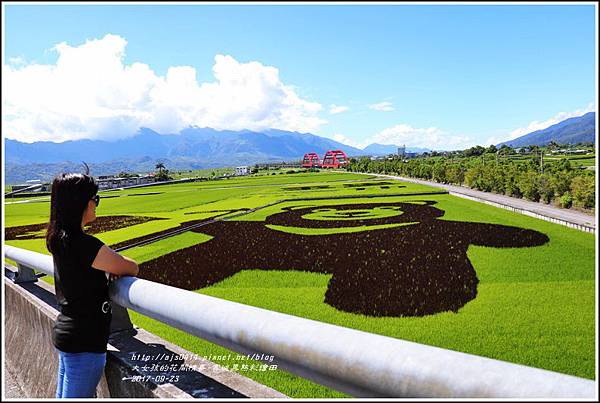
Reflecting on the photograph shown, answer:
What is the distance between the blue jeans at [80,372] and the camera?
2.22 m

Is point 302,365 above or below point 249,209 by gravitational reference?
above

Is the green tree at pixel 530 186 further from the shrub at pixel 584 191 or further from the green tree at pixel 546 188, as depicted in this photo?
the shrub at pixel 584 191

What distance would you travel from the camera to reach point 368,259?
1127 cm

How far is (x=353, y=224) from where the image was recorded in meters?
17.4

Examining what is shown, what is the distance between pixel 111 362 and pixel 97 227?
1930cm

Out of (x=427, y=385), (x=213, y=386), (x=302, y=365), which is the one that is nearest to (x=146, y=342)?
(x=213, y=386)

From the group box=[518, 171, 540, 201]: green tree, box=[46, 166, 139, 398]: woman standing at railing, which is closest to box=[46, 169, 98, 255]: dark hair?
box=[46, 166, 139, 398]: woman standing at railing

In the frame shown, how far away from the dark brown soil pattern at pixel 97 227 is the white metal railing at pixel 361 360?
18.1 metres

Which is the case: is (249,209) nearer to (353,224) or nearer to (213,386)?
(353,224)

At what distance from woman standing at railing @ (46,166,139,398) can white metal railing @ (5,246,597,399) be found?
64 centimetres

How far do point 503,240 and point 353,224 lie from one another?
5.44 meters

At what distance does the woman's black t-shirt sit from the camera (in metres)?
2.23

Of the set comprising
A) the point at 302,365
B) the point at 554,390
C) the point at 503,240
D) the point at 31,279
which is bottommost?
the point at 503,240

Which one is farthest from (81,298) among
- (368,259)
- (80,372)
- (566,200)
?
(566,200)
